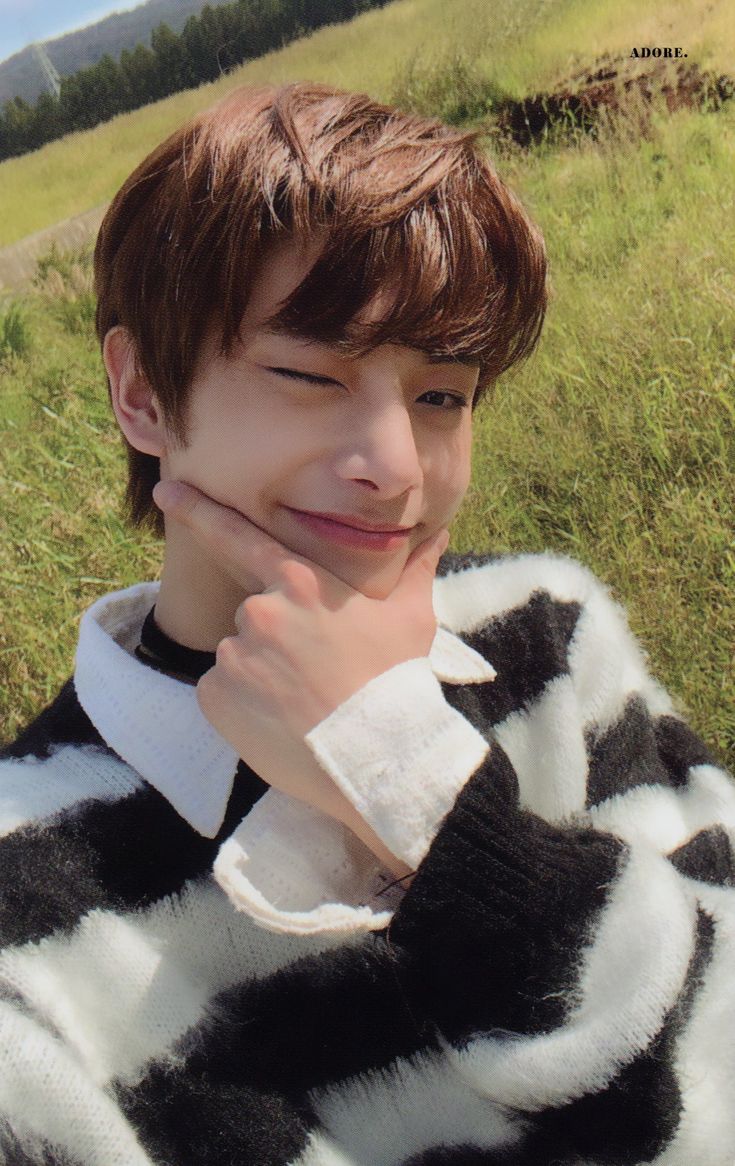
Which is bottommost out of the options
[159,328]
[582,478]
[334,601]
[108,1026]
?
[582,478]

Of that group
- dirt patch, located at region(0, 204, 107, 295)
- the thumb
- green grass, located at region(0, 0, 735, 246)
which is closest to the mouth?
the thumb

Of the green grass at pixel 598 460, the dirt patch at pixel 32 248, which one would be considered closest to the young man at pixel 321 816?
the green grass at pixel 598 460

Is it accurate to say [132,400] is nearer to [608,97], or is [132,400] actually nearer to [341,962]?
[341,962]

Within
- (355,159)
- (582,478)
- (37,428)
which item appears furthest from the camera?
(37,428)

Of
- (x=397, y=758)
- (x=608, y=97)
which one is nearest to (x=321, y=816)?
(x=397, y=758)

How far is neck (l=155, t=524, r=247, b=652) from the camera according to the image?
125 centimetres

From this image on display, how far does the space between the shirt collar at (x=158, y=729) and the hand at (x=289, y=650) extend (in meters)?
0.08

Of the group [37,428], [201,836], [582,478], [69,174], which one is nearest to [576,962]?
[201,836]

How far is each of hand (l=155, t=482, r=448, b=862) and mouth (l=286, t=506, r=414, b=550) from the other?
0.13 ft

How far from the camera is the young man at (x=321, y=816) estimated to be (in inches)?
38.9

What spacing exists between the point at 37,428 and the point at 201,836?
2.07 meters

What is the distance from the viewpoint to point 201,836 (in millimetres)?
1146

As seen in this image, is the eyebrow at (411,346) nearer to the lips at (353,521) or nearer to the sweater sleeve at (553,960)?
the lips at (353,521)

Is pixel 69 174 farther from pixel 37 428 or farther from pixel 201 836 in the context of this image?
pixel 201 836
